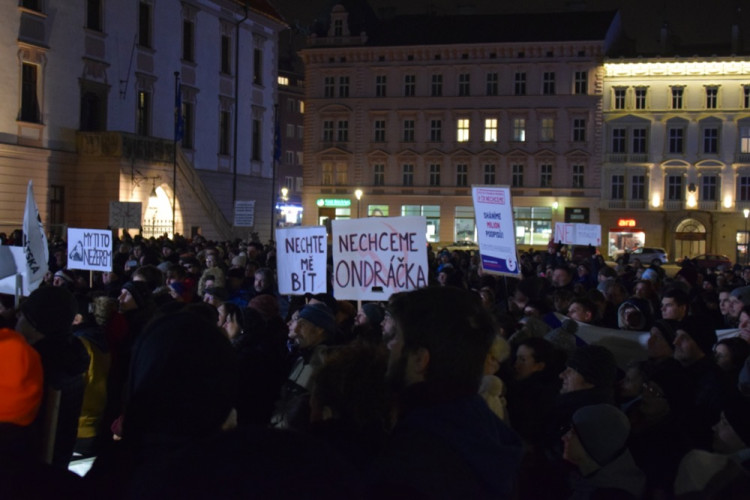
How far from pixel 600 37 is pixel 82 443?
5610 centimetres

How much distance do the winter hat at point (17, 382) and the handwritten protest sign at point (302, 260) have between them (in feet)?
22.5

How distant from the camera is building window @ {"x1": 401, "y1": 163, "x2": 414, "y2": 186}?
60844 mm

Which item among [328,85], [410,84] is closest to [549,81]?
[410,84]

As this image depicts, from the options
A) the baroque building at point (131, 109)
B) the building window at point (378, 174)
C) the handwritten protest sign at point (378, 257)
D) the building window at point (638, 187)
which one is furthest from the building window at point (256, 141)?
the handwritten protest sign at point (378, 257)

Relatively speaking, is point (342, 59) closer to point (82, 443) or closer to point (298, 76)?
point (298, 76)

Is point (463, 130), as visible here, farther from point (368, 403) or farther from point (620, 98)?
point (368, 403)

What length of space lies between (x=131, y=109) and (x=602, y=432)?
3475 cm

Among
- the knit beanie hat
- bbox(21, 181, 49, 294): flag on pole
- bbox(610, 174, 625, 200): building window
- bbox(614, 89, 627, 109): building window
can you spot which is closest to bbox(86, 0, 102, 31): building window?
bbox(21, 181, 49, 294): flag on pole

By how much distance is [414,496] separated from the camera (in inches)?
84.8

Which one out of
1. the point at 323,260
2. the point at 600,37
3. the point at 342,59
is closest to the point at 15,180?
the point at 323,260

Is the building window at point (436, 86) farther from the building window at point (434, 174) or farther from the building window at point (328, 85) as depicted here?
the building window at point (328, 85)

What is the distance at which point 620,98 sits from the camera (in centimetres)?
5850

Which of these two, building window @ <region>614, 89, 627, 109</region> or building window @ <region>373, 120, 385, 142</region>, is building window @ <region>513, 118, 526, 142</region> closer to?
building window @ <region>614, 89, 627, 109</region>

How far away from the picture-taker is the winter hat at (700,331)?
6.73m
